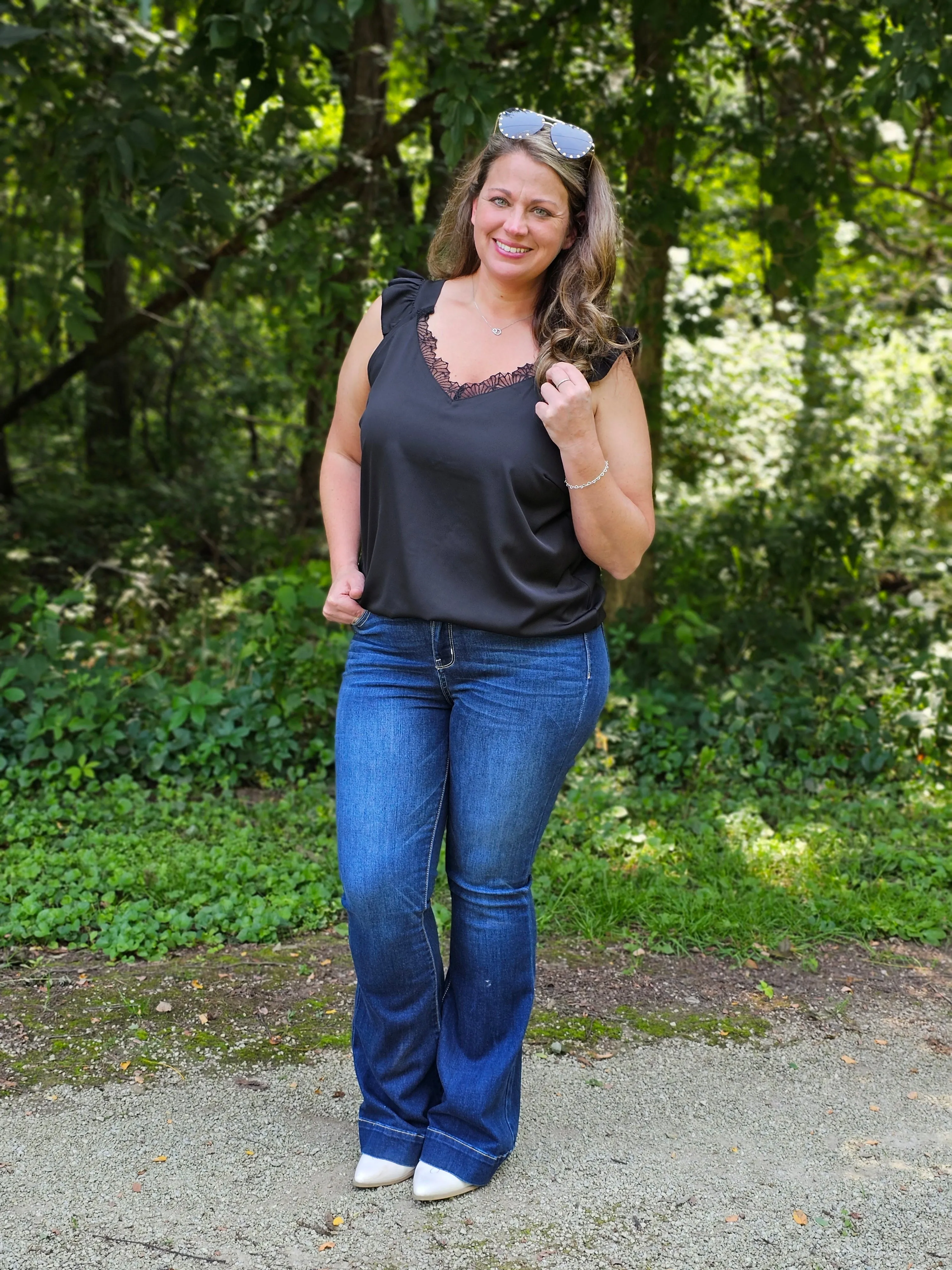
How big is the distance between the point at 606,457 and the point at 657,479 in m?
6.32

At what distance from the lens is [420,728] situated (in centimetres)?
236

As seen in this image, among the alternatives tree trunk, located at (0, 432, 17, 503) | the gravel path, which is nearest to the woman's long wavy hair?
the gravel path

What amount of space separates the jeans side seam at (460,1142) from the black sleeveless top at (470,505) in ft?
3.54

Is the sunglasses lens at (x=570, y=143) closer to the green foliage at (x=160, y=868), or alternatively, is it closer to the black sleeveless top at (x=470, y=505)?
the black sleeveless top at (x=470, y=505)

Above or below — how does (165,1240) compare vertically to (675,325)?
below

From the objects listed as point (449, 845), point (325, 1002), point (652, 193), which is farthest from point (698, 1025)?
point (652, 193)

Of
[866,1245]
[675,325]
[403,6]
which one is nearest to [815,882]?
[866,1245]

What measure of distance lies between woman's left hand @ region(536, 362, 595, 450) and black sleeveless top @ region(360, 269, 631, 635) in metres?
0.07

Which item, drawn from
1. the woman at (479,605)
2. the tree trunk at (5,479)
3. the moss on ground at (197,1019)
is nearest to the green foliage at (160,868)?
the moss on ground at (197,1019)

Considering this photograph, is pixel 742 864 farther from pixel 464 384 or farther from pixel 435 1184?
pixel 464 384

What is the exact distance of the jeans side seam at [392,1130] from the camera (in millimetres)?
2506

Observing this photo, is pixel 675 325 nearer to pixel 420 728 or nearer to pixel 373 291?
pixel 373 291

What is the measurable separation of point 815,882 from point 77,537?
20.0 feet

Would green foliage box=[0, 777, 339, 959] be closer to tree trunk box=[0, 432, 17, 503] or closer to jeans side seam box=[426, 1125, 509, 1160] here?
jeans side seam box=[426, 1125, 509, 1160]
